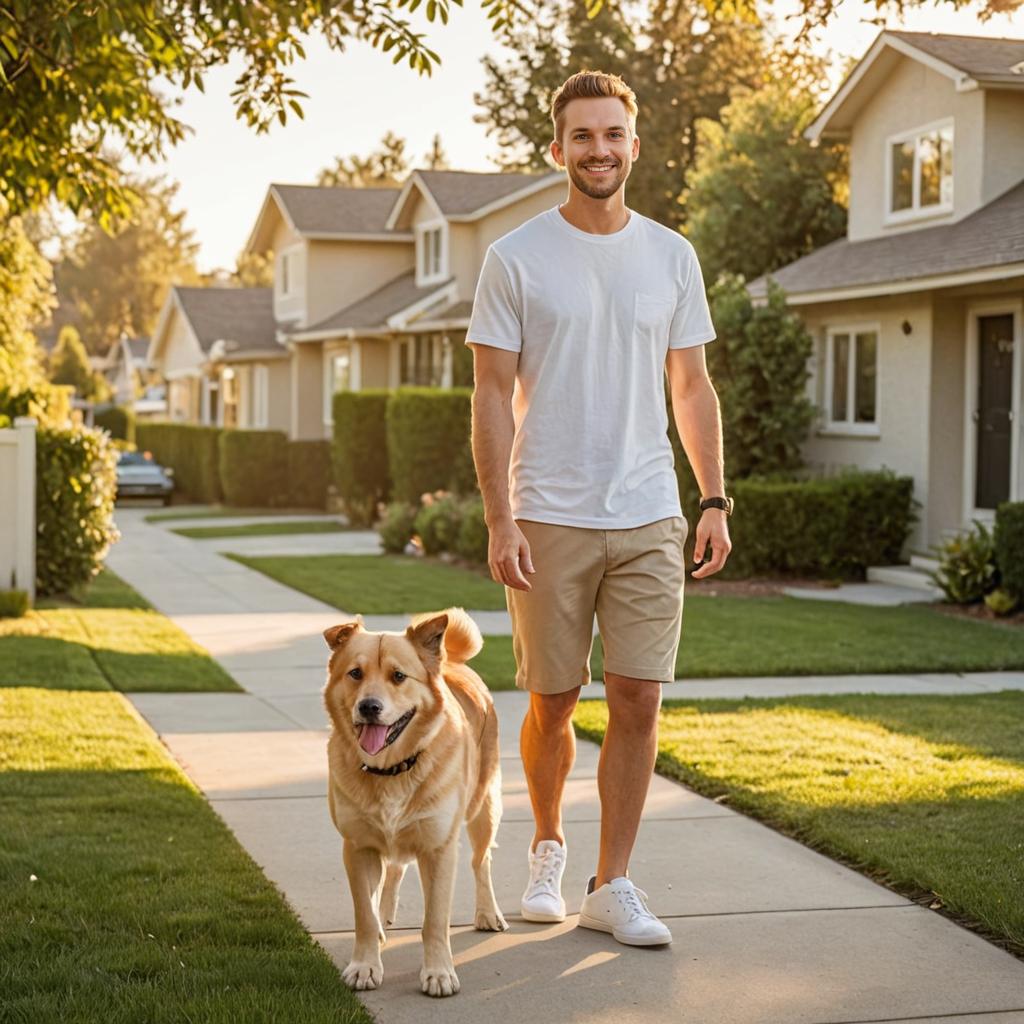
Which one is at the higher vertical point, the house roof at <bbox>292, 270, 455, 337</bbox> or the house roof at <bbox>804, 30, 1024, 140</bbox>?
the house roof at <bbox>804, 30, 1024, 140</bbox>

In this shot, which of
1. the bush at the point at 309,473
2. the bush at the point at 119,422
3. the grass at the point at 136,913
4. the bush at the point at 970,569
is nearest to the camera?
the grass at the point at 136,913

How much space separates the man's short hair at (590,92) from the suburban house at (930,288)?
1159cm

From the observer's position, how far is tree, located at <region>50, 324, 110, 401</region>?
A: 215ft

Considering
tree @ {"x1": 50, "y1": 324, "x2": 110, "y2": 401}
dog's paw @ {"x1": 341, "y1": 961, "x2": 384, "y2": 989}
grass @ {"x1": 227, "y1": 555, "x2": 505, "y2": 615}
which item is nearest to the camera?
dog's paw @ {"x1": 341, "y1": 961, "x2": 384, "y2": 989}

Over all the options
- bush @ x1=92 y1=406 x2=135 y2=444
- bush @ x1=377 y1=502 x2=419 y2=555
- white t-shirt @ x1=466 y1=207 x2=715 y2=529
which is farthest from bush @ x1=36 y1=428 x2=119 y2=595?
bush @ x1=92 y1=406 x2=135 y2=444

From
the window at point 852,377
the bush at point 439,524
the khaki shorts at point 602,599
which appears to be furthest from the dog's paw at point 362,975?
the bush at point 439,524

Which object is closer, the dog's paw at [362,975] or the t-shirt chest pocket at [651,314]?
the dog's paw at [362,975]

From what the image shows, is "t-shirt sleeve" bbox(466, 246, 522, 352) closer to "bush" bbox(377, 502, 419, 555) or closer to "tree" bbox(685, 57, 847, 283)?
"bush" bbox(377, 502, 419, 555)

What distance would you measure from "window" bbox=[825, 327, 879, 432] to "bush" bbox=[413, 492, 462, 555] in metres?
4.86

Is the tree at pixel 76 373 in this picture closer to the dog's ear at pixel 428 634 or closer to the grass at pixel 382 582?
the grass at pixel 382 582

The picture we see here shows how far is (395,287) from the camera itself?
38562 mm

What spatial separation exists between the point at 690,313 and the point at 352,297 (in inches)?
1369

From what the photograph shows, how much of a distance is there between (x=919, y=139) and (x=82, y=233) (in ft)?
311

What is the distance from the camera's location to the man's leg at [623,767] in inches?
202
